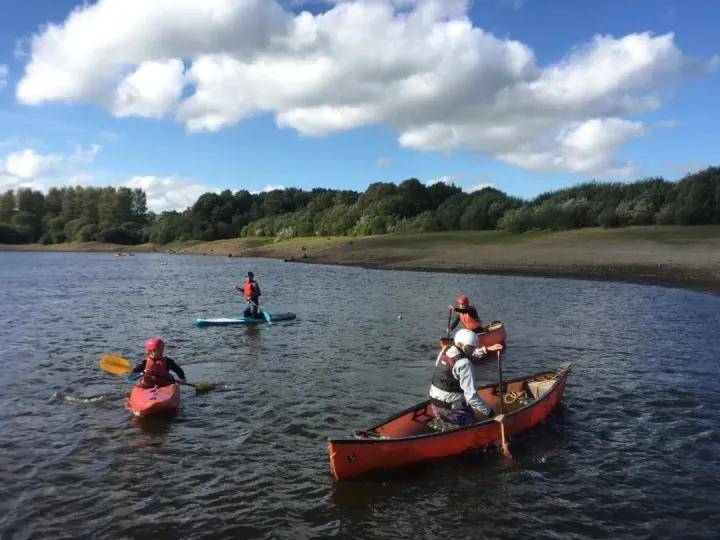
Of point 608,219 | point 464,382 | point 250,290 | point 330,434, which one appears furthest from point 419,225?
point 464,382

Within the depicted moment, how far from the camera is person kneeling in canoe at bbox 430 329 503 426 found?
10.6 metres

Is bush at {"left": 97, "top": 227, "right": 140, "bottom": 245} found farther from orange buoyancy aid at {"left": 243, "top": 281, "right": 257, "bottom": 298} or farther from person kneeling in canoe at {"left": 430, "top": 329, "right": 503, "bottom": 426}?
person kneeling in canoe at {"left": 430, "top": 329, "right": 503, "bottom": 426}

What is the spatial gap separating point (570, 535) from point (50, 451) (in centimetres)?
947

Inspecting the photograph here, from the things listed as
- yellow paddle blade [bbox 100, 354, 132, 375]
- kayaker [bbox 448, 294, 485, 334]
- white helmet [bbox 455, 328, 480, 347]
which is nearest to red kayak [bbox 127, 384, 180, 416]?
yellow paddle blade [bbox 100, 354, 132, 375]

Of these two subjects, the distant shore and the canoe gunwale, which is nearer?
the canoe gunwale

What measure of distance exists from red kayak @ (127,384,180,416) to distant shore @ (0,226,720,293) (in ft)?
106

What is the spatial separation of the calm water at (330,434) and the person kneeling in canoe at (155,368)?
895mm

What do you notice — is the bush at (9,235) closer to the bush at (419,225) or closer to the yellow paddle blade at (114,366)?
the bush at (419,225)

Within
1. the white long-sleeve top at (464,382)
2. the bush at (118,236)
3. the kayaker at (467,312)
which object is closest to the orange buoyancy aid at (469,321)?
the kayaker at (467,312)

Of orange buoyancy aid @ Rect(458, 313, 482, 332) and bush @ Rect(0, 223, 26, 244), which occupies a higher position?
bush @ Rect(0, 223, 26, 244)

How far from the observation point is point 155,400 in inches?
505

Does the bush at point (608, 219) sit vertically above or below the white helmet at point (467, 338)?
above

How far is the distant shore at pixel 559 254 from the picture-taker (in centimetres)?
4019

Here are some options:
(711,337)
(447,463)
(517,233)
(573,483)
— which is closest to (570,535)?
(573,483)
